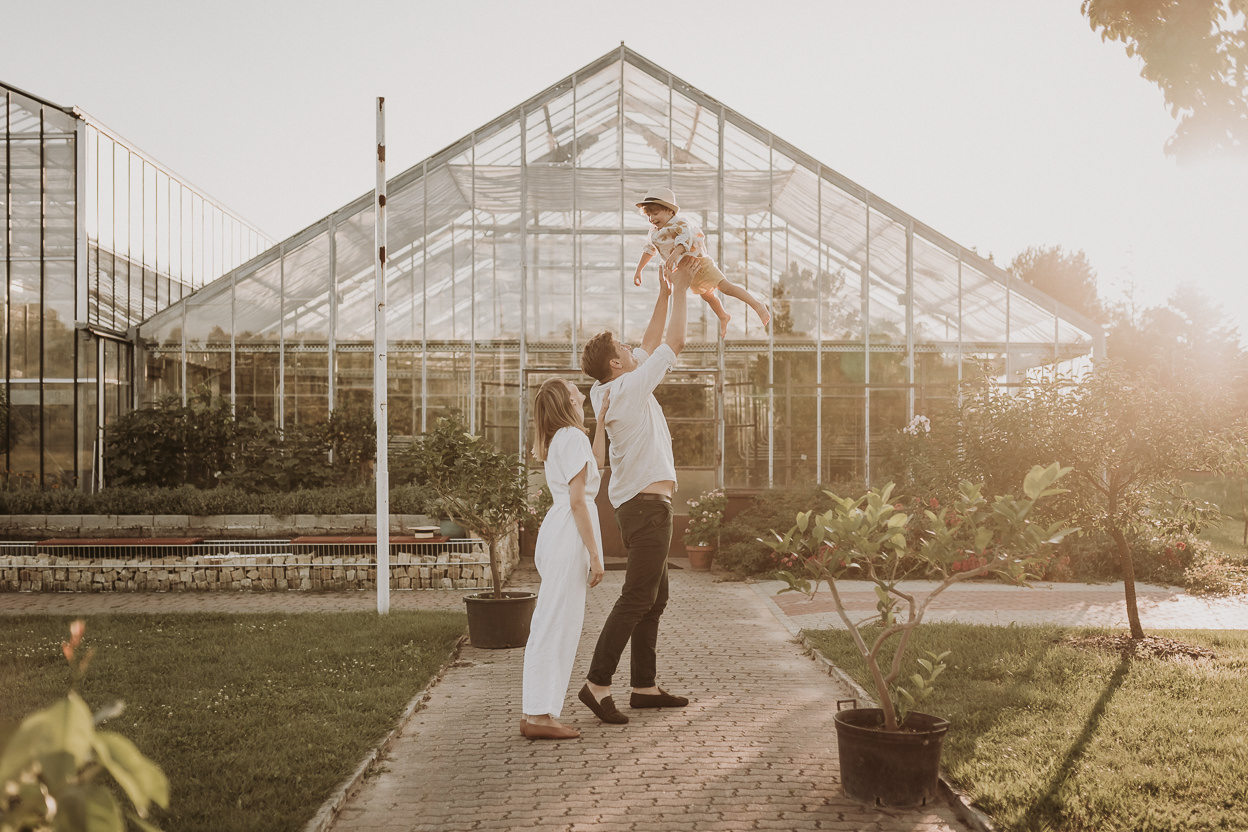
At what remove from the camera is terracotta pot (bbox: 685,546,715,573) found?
43.4 ft

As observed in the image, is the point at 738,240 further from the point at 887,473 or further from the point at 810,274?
the point at 887,473

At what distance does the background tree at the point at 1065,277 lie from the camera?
1864 inches

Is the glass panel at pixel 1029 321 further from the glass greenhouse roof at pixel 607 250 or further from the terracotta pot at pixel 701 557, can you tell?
the terracotta pot at pixel 701 557

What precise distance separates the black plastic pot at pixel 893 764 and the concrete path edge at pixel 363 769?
2.19 m

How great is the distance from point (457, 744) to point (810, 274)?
12066 millimetres

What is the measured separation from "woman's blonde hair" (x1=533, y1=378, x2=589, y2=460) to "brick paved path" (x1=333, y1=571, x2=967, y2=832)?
61.8 inches

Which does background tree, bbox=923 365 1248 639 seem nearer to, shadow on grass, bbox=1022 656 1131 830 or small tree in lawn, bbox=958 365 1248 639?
small tree in lawn, bbox=958 365 1248 639

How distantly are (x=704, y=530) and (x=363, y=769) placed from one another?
9.29 metres

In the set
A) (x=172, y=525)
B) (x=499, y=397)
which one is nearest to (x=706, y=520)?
(x=499, y=397)

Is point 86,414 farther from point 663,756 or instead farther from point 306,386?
point 663,756

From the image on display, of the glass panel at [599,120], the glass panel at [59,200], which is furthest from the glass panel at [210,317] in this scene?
the glass panel at [599,120]

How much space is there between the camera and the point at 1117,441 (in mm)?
6871

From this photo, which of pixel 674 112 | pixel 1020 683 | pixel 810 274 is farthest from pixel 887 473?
pixel 1020 683

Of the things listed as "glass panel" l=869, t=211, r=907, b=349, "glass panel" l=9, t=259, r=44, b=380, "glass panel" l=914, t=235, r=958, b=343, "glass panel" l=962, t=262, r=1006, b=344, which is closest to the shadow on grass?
"glass panel" l=869, t=211, r=907, b=349
